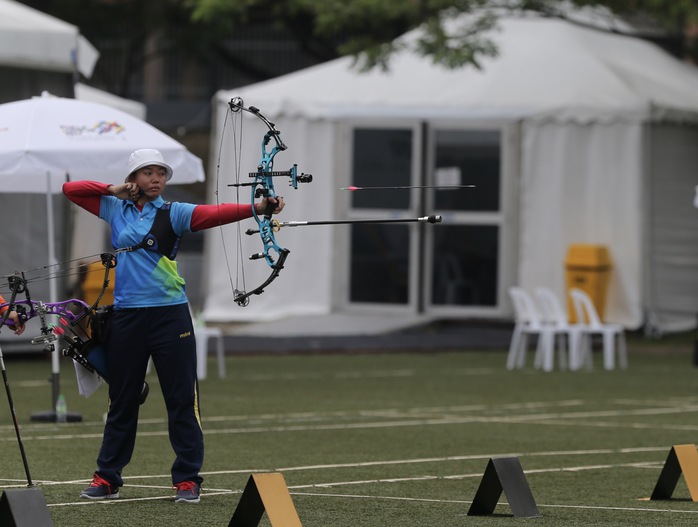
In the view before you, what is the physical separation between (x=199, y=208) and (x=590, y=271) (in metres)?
14.8

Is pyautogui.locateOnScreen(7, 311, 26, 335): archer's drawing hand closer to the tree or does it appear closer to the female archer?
the female archer

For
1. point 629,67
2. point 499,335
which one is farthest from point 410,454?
point 629,67

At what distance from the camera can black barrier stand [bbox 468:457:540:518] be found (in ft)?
28.6

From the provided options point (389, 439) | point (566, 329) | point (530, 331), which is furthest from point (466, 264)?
point (389, 439)

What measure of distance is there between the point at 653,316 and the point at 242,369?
7004 millimetres

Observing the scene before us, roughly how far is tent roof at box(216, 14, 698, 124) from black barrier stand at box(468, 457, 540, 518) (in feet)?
48.5

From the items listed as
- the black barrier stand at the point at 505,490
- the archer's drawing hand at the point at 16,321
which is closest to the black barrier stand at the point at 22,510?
the archer's drawing hand at the point at 16,321

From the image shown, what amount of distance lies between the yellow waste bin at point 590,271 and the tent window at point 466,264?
4.24 feet

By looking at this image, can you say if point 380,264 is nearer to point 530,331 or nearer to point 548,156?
point 548,156

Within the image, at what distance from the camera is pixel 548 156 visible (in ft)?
78.3

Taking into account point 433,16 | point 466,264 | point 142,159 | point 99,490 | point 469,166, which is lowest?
point 99,490

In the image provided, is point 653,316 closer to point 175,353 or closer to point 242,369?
point 242,369

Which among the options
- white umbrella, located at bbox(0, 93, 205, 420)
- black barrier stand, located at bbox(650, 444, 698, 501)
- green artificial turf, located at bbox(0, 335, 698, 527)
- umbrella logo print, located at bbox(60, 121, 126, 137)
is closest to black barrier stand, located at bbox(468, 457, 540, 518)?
green artificial turf, located at bbox(0, 335, 698, 527)

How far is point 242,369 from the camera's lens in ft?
63.2
